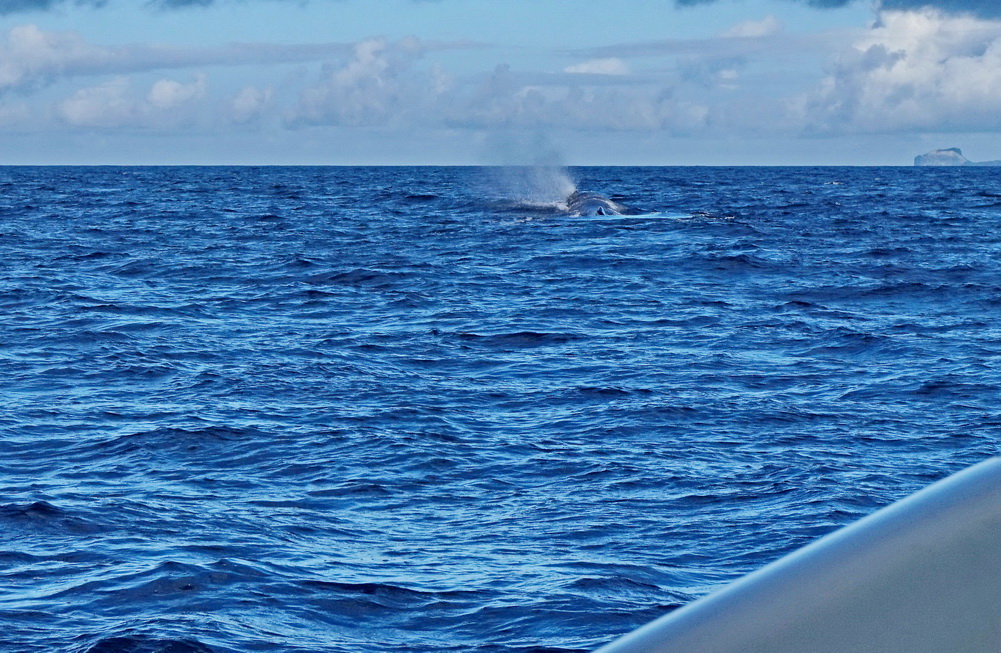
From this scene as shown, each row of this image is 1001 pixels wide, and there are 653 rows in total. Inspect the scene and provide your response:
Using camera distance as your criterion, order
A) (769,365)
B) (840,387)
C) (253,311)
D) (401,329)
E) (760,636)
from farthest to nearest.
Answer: (253,311) → (401,329) → (769,365) → (840,387) → (760,636)

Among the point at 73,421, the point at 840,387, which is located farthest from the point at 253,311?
the point at 840,387

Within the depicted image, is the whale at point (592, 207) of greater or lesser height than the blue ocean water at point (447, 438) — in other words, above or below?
above

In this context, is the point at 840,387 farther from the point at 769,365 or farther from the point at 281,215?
the point at 281,215

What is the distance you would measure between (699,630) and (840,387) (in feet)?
42.8

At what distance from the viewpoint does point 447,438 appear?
1128 centimetres

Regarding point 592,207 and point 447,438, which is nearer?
point 447,438

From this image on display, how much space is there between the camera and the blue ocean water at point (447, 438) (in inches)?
280

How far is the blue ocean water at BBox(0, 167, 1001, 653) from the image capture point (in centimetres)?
711

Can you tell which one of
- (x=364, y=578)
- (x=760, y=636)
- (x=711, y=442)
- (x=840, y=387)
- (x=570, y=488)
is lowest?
(x=760, y=636)

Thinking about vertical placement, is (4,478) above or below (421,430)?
below

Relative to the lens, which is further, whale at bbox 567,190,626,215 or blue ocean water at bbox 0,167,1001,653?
whale at bbox 567,190,626,215

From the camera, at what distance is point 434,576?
7.48m

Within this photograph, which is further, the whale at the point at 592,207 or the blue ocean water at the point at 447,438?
the whale at the point at 592,207

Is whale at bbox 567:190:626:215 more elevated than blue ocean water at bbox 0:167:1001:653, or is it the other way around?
whale at bbox 567:190:626:215
